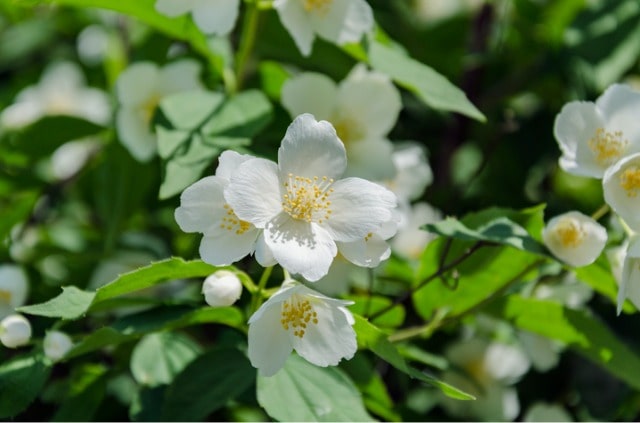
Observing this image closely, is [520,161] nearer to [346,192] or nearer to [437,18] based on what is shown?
[437,18]

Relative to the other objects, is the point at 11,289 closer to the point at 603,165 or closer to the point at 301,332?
the point at 301,332

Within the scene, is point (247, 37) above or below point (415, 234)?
above

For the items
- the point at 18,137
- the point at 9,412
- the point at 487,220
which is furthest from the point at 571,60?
the point at 9,412

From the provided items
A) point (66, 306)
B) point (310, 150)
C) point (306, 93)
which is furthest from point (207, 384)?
point (306, 93)

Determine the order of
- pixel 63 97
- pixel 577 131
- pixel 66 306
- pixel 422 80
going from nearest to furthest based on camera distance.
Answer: pixel 66 306 < pixel 577 131 < pixel 422 80 < pixel 63 97

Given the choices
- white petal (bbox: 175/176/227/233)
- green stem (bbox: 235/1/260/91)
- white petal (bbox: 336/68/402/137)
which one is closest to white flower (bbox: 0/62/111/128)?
green stem (bbox: 235/1/260/91)
